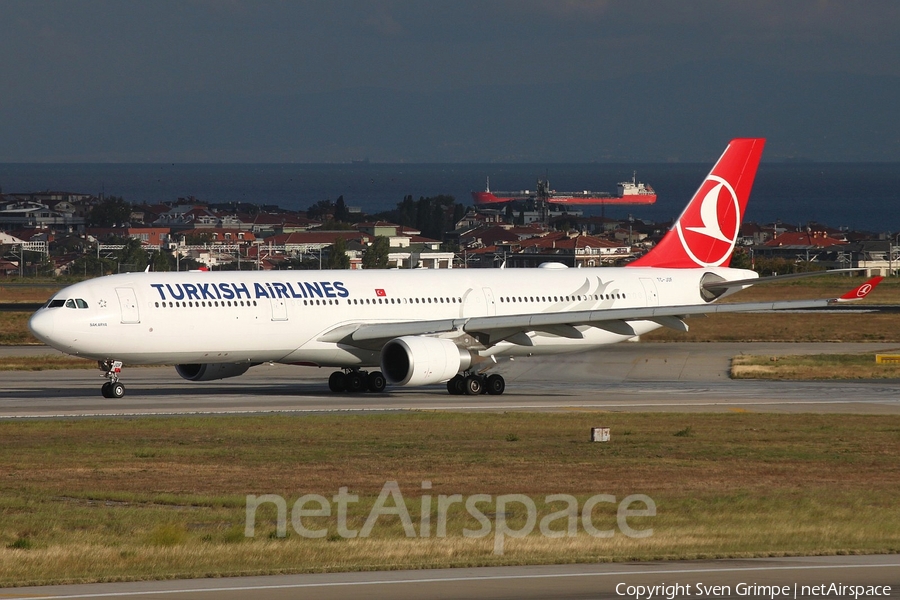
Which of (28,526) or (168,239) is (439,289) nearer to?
(28,526)

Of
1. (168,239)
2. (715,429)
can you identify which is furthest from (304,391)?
(168,239)

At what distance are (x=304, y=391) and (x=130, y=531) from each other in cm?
2311

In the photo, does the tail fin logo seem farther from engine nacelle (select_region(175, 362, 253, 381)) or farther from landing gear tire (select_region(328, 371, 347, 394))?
engine nacelle (select_region(175, 362, 253, 381))

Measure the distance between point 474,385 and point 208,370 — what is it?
8374 millimetres

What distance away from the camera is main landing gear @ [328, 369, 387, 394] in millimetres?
41562

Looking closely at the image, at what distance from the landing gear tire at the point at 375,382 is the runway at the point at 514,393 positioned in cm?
35

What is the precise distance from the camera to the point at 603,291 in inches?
1756

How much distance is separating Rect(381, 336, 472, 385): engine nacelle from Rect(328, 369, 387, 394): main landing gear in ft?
9.23

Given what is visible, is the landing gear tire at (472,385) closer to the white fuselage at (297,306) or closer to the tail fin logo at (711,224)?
the white fuselage at (297,306)

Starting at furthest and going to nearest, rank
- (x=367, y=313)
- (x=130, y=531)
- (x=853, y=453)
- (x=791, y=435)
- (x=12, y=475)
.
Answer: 1. (x=367, y=313)
2. (x=791, y=435)
3. (x=853, y=453)
4. (x=12, y=475)
5. (x=130, y=531)

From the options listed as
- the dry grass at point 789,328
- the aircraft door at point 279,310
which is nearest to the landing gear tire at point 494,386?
the aircraft door at point 279,310

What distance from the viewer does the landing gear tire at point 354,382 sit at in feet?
136

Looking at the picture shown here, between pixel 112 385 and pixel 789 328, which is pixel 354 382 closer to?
pixel 112 385

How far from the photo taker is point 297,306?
1534 inches
